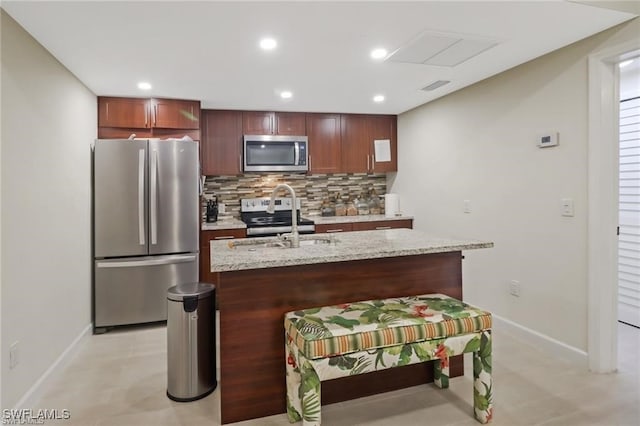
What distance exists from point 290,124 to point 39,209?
2909 millimetres

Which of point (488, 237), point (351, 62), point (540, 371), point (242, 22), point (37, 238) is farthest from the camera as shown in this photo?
point (488, 237)

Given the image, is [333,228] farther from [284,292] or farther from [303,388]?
[303,388]

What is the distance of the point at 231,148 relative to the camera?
4.50 m

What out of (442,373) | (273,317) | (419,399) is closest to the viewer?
(273,317)

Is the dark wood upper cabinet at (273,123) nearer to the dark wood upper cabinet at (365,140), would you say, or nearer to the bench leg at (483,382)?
the dark wood upper cabinet at (365,140)

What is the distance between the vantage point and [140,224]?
11.7ft

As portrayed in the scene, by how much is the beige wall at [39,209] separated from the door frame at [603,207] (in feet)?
11.6

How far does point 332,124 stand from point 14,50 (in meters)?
3.36

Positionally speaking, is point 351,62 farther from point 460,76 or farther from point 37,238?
point 37,238

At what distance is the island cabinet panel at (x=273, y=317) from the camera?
2076 millimetres

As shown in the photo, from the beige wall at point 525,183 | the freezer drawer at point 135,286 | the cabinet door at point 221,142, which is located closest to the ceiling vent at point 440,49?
the beige wall at point 525,183

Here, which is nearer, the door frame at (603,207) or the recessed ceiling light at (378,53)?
the door frame at (603,207)

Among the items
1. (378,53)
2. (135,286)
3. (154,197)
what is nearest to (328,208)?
(154,197)

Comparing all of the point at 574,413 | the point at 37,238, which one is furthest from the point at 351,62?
the point at 574,413
